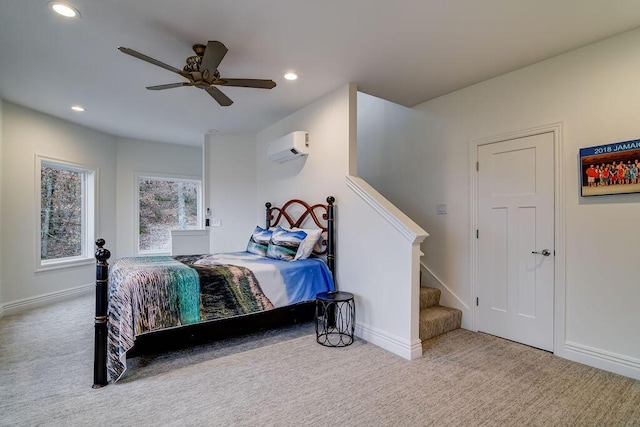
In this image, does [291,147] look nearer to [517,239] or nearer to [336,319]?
[336,319]

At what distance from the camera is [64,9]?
2.13m

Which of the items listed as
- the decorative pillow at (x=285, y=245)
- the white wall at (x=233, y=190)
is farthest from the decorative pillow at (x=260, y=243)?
the white wall at (x=233, y=190)

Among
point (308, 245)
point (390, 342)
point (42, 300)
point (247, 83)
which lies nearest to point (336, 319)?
point (390, 342)

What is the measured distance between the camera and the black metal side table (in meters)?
2.94

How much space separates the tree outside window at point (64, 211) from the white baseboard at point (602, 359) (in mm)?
6320

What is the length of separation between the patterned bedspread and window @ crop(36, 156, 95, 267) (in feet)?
7.95

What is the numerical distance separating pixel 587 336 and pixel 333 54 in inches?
125

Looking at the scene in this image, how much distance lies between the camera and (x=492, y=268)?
3170 mm

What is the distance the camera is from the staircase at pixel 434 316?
120 inches

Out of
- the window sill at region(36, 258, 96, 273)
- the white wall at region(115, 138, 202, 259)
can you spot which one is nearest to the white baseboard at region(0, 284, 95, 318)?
the window sill at region(36, 258, 96, 273)

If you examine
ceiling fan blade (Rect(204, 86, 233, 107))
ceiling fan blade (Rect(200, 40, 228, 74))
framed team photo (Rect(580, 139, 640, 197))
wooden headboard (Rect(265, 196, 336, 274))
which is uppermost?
ceiling fan blade (Rect(200, 40, 228, 74))

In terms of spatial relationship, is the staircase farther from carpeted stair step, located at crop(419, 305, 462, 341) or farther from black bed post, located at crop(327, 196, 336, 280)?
black bed post, located at crop(327, 196, 336, 280)

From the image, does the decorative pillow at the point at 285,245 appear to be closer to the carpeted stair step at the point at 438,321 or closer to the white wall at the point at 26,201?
the carpeted stair step at the point at 438,321

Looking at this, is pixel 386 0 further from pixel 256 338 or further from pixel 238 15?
pixel 256 338
